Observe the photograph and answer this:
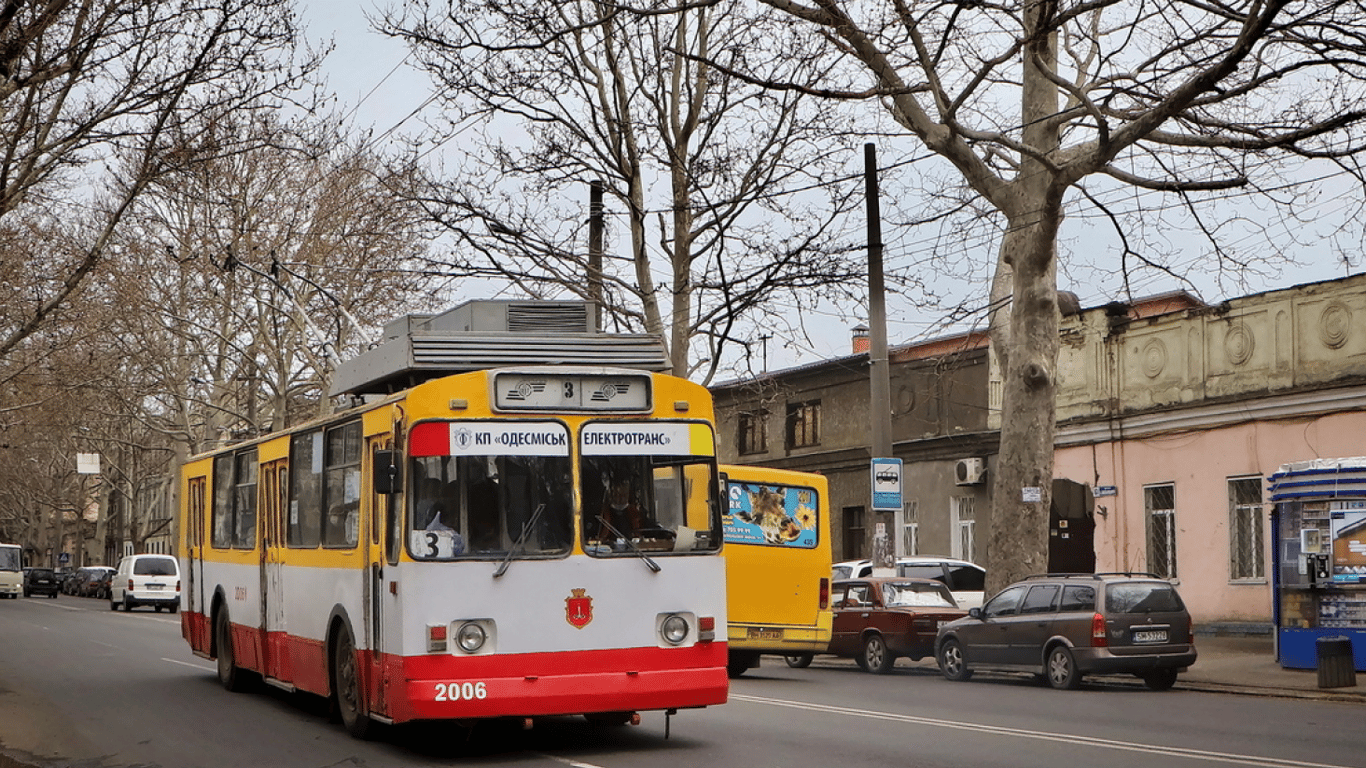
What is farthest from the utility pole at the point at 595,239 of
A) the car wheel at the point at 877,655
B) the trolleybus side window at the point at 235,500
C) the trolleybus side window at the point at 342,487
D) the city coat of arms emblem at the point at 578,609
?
the city coat of arms emblem at the point at 578,609

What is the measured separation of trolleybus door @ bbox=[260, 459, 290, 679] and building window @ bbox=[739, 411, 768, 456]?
28.1 m

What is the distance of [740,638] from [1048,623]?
398 cm

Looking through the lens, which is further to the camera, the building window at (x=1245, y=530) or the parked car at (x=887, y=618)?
the building window at (x=1245, y=530)

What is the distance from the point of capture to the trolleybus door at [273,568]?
49.4 ft

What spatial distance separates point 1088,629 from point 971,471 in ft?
49.1

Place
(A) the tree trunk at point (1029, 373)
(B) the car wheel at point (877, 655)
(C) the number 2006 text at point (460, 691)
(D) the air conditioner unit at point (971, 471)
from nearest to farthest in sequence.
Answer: (C) the number 2006 text at point (460, 691) → (A) the tree trunk at point (1029, 373) → (B) the car wheel at point (877, 655) → (D) the air conditioner unit at point (971, 471)

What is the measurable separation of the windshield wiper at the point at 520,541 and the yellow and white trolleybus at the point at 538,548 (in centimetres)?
1

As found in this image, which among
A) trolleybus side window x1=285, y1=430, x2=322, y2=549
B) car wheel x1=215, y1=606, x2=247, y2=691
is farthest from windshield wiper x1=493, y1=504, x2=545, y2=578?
car wheel x1=215, y1=606, x2=247, y2=691

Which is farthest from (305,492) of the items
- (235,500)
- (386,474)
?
(235,500)

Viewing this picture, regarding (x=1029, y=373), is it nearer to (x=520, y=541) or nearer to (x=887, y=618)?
(x=887, y=618)

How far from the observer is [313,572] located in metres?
13.7

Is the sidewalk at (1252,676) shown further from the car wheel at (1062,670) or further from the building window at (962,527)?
the building window at (962,527)

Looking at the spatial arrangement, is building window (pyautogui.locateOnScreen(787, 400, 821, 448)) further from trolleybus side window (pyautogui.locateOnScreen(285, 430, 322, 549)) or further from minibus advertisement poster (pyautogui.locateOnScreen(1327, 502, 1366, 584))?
trolleybus side window (pyautogui.locateOnScreen(285, 430, 322, 549))

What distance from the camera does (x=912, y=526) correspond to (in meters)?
37.5
